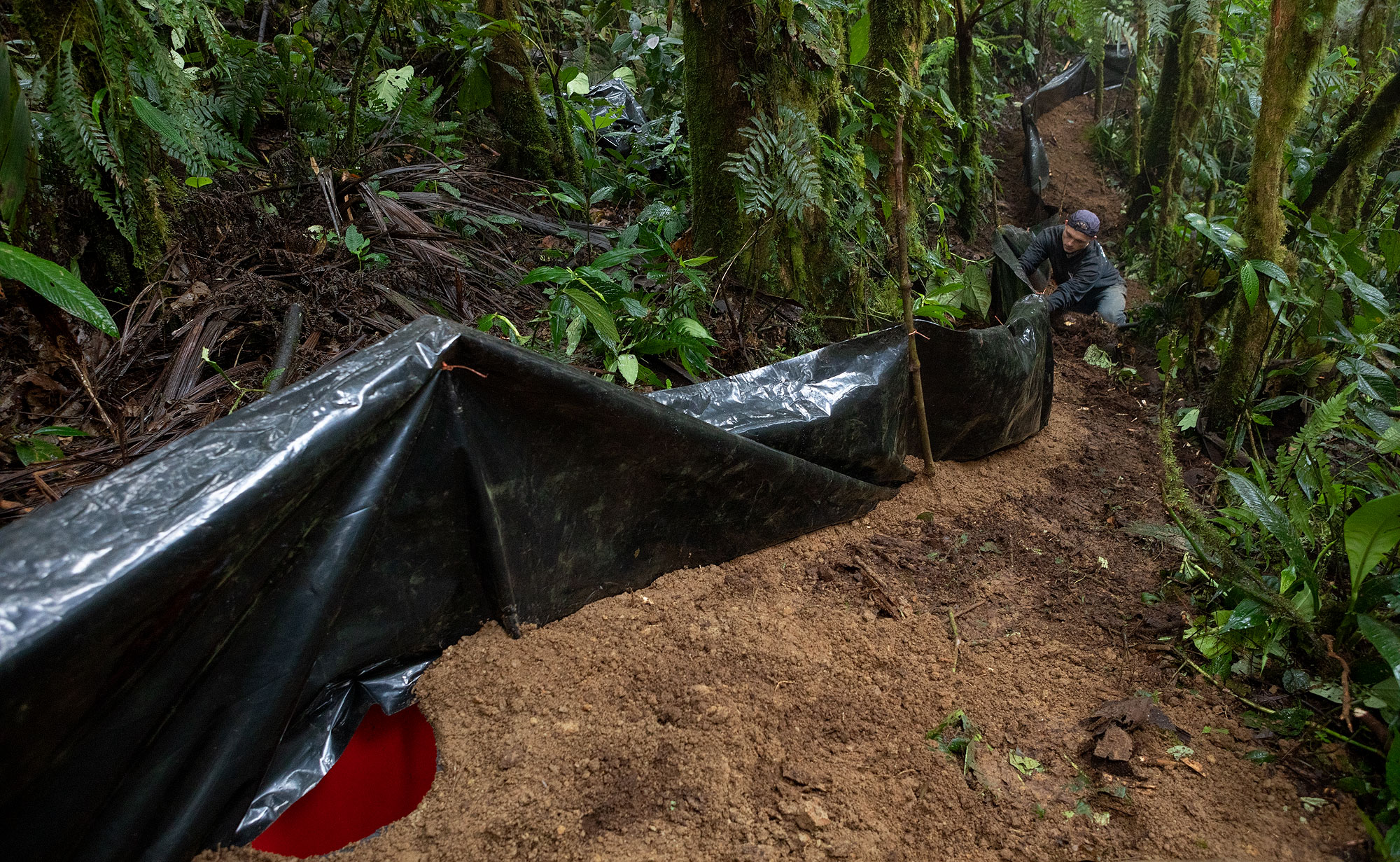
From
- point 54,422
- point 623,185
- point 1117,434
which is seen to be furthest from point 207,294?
point 1117,434

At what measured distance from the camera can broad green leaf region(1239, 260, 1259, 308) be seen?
2.72 metres

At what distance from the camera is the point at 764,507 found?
195 centimetres

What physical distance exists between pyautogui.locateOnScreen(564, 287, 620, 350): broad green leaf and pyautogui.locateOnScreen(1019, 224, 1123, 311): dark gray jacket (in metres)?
3.33

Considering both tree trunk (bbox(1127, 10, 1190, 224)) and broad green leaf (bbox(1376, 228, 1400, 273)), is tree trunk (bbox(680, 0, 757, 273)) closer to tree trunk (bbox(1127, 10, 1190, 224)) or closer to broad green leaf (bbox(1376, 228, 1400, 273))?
broad green leaf (bbox(1376, 228, 1400, 273))

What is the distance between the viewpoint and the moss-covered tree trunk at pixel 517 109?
3.58m

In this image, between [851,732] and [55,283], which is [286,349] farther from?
[851,732]

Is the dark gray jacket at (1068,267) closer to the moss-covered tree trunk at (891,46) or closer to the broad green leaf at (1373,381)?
the moss-covered tree trunk at (891,46)

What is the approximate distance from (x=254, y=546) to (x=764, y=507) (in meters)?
1.18

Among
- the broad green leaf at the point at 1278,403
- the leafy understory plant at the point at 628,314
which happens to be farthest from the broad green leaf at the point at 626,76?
the broad green leaf at the point at 1278,403

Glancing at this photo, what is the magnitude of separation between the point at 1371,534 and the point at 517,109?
357cm

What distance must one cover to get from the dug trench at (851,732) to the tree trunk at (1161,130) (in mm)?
5133

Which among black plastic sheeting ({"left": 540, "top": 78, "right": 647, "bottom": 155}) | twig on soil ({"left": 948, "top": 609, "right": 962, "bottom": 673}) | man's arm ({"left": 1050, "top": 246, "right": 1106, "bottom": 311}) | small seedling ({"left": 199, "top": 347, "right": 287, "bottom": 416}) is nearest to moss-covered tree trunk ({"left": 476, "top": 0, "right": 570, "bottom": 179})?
black plastic sheeting ({"left": 540, "top": 78, "right": 647, "bottom": 155})

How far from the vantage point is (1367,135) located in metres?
3.00

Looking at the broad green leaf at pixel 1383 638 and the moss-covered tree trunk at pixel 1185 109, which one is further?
the moss-covered tree trunk at pixel 1185 109
